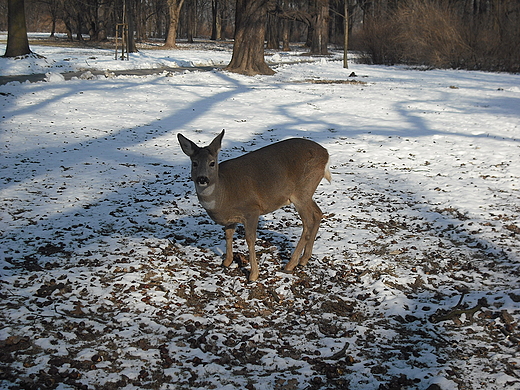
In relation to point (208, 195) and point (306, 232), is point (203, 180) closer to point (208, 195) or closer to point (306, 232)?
point (208, 195)

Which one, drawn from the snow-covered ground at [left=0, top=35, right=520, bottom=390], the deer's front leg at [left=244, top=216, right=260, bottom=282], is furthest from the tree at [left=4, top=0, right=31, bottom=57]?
the deer's front leg at [left=244, top=216, right=260, bottom=282]

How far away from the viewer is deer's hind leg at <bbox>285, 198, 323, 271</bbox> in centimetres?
619

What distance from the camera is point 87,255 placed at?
615cm

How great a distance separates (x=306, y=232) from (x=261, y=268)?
0.69 meters

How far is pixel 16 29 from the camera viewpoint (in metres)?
22.4

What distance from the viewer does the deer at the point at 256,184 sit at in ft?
18.0

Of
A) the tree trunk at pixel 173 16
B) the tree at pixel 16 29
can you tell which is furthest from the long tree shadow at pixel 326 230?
the tree trunk at pixel 173 16

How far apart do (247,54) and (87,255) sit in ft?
61.9

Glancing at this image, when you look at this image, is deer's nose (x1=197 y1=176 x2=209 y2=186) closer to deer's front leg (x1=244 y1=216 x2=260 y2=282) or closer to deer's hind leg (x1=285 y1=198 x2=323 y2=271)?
deer's front leg (x1=244 y1=216 x2=260 y2=282)

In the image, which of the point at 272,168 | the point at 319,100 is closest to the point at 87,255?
the point at 272,168

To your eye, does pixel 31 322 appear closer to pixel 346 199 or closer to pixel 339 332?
pixel 339 332

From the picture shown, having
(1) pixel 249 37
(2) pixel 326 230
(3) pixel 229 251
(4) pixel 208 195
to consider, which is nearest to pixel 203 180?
(4) pixel 208 195

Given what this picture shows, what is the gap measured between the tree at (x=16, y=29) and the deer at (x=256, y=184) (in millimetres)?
20144

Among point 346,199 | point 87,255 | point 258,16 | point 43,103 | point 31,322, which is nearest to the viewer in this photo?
point 31,322
